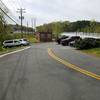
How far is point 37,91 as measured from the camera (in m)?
10.5

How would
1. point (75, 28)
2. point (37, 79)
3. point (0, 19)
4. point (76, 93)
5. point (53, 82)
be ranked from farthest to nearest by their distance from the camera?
point (75, 28), point (0, 19), point (37, 79), point (53, 82), point (76, 93)

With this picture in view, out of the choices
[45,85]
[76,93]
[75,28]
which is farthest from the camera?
[75,28]

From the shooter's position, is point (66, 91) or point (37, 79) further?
point (37, 79)

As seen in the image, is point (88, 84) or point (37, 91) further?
point (88, 84)

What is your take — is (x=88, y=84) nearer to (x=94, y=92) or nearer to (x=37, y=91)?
(x=94, y=92)

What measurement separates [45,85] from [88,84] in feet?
5.67

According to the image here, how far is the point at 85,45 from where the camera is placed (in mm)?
41594

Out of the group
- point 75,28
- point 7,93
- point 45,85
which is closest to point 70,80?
point 45,85

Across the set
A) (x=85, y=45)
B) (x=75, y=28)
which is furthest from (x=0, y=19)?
(x=75, y=28)

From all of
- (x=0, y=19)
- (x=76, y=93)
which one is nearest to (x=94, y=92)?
(x=76, y=93)

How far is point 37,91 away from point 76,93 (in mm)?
1384

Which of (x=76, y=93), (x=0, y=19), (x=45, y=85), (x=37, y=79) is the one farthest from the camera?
(x=0, y=19)

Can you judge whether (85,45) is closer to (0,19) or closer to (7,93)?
(7,93)

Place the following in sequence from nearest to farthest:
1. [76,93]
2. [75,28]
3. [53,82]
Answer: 1. [76,93]
2. [53,82]
3. [75,28]
